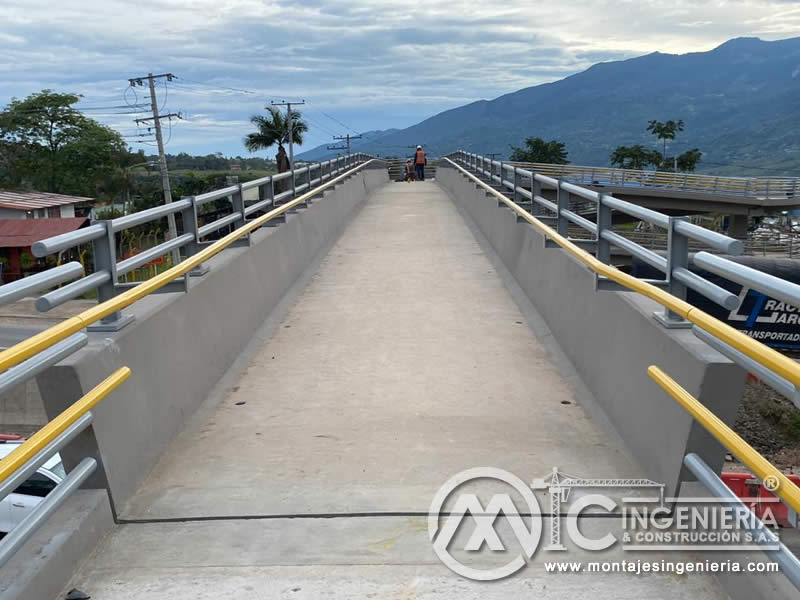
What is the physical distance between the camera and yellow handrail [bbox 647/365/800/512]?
285 centimetres

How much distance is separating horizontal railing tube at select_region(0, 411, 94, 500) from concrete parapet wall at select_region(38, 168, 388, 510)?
6.7 inches

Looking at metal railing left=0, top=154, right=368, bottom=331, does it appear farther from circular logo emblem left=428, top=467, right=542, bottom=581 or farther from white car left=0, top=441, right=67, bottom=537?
white car left=0, top=441, right=67, bottom=537

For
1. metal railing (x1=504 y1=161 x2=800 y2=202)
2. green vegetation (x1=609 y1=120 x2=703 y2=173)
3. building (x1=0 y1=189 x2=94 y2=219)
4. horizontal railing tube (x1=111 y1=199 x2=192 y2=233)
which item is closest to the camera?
horizontal railing tube (x1=111 y1=199 x2=192 y2=233)

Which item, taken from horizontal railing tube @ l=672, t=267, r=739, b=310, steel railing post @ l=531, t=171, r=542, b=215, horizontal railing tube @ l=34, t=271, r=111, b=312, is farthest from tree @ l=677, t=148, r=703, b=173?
horizontal railing tube @ l=34, t=271, r=111, b=312

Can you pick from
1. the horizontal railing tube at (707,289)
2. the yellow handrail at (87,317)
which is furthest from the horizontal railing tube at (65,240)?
the horizontal railing tube at (707,289)

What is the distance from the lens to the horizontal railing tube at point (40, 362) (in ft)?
10.7

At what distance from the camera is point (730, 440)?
3377 mm

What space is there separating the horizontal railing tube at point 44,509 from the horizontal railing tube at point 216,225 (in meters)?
3.19

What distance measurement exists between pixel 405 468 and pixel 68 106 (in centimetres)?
8764

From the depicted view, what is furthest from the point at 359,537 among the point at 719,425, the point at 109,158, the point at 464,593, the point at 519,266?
the point at 109,158

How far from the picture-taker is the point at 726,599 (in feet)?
11.3

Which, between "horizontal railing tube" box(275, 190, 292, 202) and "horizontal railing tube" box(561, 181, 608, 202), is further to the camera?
"horizontal railing tube" box(275, 190, 292, 202)

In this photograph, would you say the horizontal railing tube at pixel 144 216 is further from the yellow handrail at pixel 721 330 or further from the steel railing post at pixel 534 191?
the steel railing post at pixel 534 191

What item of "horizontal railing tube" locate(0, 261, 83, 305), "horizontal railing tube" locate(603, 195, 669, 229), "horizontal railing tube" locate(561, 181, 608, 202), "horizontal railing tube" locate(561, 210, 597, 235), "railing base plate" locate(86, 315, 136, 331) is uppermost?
"horizontal railing tube" locate(0, 261, 83, 305)
